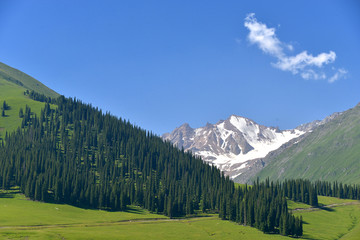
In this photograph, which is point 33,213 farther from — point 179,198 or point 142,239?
point 179,198

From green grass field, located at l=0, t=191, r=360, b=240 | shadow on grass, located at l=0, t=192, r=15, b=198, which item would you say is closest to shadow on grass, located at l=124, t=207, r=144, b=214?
green grass field, located at l=0, t=191, r=360, b=240

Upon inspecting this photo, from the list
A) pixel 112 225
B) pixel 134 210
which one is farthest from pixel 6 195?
pixel 112 225

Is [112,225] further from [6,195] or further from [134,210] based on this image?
[6,195]

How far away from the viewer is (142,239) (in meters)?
120

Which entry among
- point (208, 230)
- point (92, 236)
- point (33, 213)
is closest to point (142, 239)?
point (92, 236)

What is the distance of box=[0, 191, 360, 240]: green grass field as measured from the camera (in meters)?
120

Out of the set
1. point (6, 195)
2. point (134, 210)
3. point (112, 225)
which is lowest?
point (112, 225)

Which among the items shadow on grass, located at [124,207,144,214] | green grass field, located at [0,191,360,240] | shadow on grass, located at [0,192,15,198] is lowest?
green grass field, located at [0,191,360,240]

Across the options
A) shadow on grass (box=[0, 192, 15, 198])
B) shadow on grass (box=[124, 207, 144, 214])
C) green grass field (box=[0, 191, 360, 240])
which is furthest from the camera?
shadow on grass (box=[124, 207, 144, 214])

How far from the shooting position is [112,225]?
146 meters

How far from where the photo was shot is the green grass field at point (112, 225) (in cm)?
→ 11969

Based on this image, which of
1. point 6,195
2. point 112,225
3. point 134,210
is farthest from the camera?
point 134,210

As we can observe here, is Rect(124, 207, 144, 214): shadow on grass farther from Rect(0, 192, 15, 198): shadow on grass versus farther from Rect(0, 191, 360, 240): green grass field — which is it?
Rect(0, 192, 15, 198): shadow on grass

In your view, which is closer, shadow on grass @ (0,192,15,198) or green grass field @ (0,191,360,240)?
green grass field @ (0,191,360,240)
